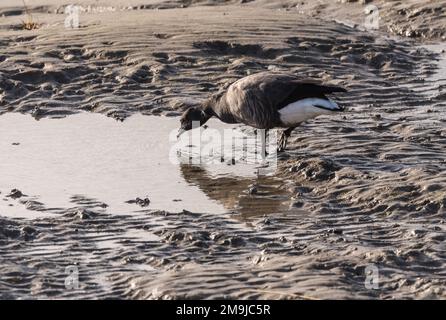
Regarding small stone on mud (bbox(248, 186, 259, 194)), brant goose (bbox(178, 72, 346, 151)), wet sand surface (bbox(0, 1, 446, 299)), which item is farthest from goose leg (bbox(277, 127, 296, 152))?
small stone on mud (bbox(248, 186, 259, 194))

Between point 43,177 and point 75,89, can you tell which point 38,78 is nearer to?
point 75,89

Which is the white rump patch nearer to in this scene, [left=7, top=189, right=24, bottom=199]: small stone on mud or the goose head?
the goose head

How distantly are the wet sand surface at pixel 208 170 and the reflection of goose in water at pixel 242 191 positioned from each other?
0.02 meters

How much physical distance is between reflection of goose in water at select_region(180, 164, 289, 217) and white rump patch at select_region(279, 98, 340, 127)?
0.86 m

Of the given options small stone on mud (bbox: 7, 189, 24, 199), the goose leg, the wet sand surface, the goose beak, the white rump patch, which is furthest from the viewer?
the goose beak

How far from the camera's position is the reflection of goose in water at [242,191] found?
365 inches

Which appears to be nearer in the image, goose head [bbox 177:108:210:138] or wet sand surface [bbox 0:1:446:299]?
wet sand surface [bbox 0:1:446:299]

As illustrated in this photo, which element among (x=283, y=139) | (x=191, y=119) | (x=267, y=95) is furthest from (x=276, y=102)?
(x=191, y=119)

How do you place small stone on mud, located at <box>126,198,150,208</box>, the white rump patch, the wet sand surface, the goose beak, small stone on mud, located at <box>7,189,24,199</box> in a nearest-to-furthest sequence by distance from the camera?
the wet sand surface
small stone on mud, located at <box>126,198,150,208</box>
small stone on mud, located at <box>7,189,24,199</box>
the white rump patch
the goose beak

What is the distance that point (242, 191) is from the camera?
973cm

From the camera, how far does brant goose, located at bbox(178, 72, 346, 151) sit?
A: 10477mm

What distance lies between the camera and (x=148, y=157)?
10.6m
